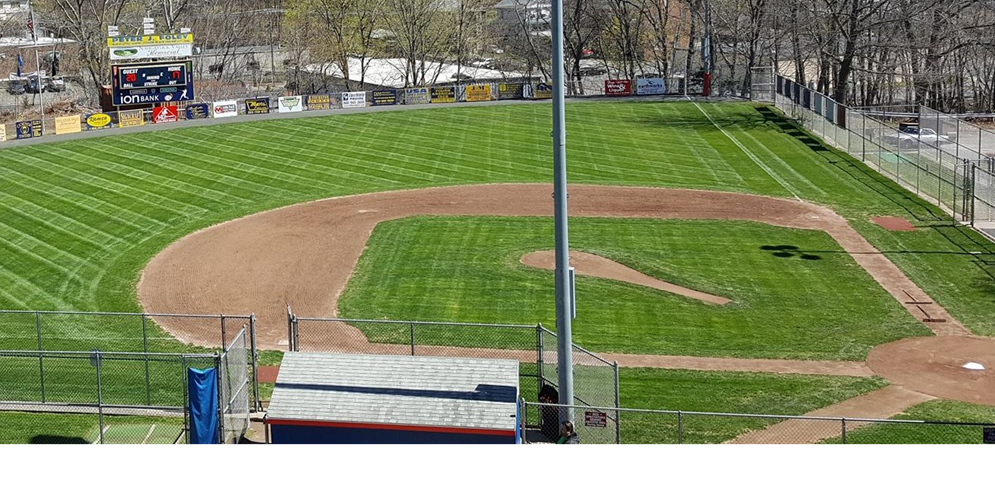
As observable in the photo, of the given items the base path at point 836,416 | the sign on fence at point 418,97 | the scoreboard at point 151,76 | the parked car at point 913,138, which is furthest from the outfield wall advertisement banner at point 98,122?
the base path at point 836,416

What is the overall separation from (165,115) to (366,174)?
2004 centimetres

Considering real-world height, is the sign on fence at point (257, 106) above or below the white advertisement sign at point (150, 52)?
below

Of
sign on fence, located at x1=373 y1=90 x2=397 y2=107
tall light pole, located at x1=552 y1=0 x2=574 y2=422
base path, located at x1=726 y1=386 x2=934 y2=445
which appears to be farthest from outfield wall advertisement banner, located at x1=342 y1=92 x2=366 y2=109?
tall light pole, located at x1=552 y1=0 x2=574 y2=422

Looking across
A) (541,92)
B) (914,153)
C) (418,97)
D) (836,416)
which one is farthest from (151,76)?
(836,416)

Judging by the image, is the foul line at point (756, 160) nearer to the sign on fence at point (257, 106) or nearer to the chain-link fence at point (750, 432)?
the chain-link fence at point (750, 432)

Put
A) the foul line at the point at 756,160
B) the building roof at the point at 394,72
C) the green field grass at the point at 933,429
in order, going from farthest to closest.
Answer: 1. the building roof at the point at 394,72
2. the foul line at the point at 756,160
3. the green field grass at the point at 933,429

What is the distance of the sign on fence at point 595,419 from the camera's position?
1958 centimetres

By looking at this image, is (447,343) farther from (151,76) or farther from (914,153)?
(151,76)

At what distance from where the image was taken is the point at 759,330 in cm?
2934

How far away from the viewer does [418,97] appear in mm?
74312

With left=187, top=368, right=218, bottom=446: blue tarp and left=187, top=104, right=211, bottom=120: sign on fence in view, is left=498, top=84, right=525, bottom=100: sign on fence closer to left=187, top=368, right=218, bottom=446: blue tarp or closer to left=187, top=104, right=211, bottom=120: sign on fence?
left=187, top=104, right=211, bottom=120: sign on fence

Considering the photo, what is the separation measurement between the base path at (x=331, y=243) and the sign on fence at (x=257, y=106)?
85.6 feet

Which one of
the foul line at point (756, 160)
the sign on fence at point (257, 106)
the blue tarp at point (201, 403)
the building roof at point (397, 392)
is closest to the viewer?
the building roof at point (397, 392)
